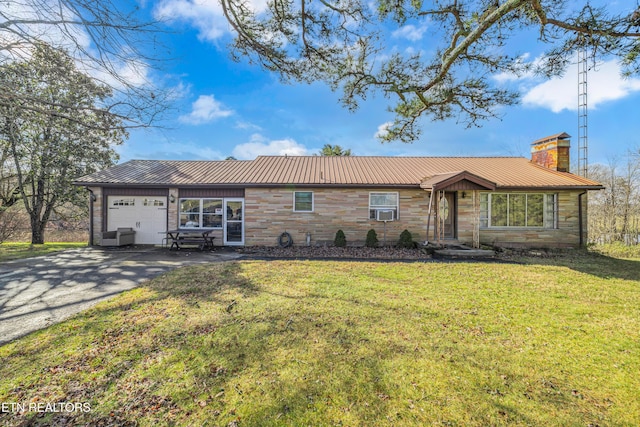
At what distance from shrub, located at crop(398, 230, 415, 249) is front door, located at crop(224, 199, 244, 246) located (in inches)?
265

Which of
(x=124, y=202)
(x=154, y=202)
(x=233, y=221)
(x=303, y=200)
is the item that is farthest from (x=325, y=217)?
(x=124, y=202)

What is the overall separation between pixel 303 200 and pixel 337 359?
8.62 m

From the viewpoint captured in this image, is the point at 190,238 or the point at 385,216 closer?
the point at 190,238

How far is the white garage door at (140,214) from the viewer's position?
11.5 meters

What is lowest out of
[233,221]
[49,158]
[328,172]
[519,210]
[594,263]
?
[594,263]

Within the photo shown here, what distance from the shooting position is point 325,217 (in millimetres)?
11188

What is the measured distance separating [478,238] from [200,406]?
11.2m

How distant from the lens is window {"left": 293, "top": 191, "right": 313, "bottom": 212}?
36.8 feet

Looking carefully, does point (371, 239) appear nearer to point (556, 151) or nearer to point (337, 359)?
point (337, 359)

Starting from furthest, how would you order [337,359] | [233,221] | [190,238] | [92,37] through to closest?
[233,221], [190,238], [92,37], [337,359]

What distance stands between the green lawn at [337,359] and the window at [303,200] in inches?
238

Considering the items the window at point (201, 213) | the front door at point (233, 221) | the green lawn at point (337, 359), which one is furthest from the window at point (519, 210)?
the window at point (201, 213)

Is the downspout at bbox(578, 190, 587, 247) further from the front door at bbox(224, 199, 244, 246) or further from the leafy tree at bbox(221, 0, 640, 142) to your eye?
the front door at bbox(224, 199, 244, 246)

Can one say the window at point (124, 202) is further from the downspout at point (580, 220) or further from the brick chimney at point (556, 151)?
the brick chimney at point (556, 151)
